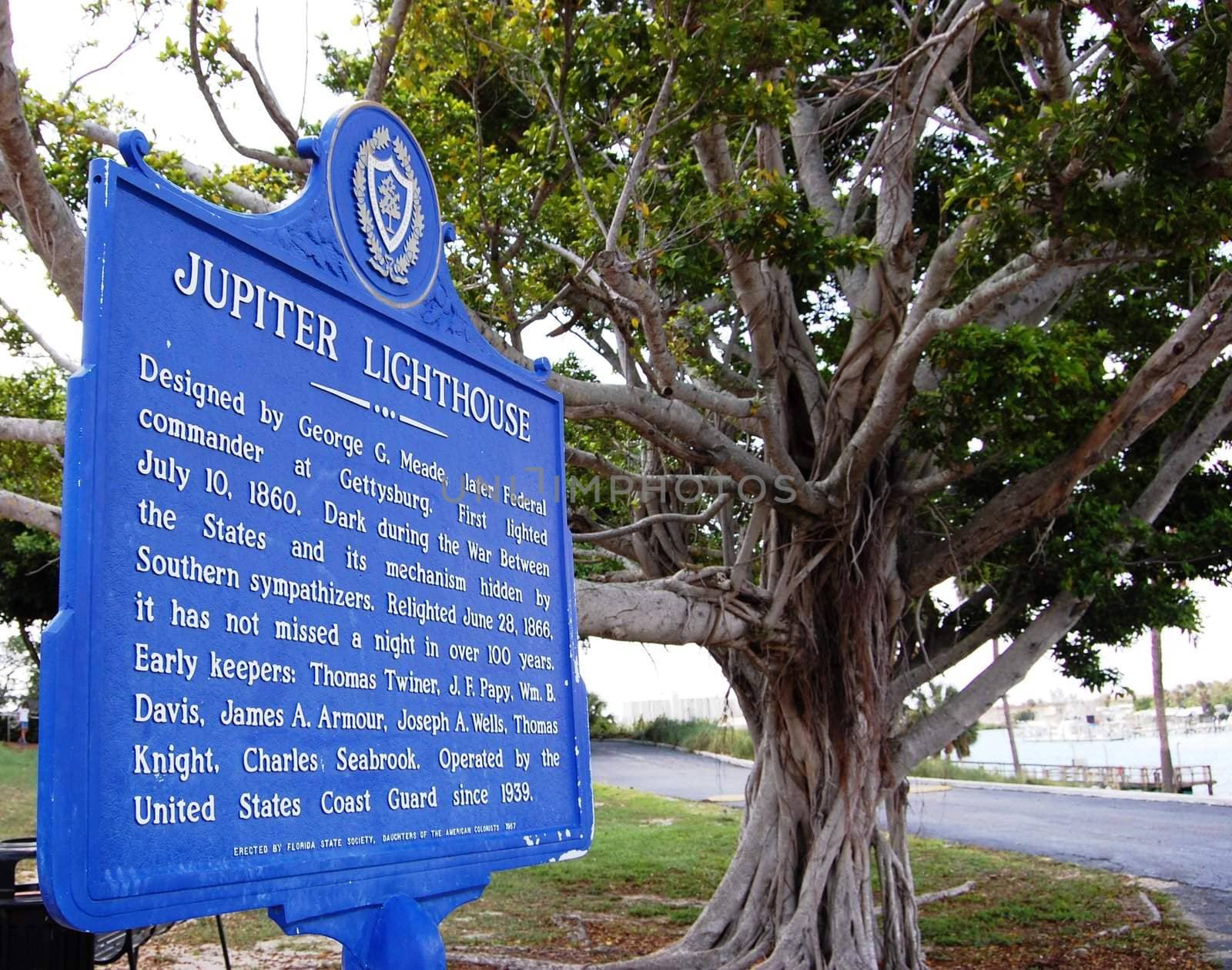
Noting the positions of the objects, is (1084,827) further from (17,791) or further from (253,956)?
(17,791)

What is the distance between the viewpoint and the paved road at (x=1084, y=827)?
11.9 meters

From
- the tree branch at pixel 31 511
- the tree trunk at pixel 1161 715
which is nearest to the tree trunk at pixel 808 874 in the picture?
the tree branch at pixel 31 511

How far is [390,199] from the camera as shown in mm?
3506

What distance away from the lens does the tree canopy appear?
256 inches

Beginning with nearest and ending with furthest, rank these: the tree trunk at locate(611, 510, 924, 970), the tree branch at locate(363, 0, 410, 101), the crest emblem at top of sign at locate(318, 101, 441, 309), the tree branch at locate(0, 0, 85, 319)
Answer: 1. the crest emblem at top of sign at locate(318, 101, 441, 309)
2. the tree branch at locate(0, 0, 85, 319)
3. the tree branch at locate(363, 0, 410, 101)
4. the tree trunk at locate(611, 510, 924, 970)

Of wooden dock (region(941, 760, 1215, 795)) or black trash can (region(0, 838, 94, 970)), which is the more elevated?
black trash can (region(0, 838, 94, 970))

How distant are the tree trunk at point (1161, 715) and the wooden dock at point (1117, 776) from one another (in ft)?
1.04

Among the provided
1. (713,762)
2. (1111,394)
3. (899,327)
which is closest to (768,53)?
(899,327)

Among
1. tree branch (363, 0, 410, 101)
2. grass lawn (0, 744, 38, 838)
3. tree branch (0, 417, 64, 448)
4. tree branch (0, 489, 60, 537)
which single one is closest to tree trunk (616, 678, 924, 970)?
tree branch (0, 489, 60, 537)

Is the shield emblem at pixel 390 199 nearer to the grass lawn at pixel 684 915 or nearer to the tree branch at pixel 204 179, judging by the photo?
the tree branch at pixel 204 179

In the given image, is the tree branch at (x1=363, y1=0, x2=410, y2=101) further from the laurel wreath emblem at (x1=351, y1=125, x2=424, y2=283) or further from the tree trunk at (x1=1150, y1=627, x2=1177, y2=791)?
the tree trunk at (x1=1150, y1=627, x2=1177, y2=791)

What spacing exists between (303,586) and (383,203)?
1208 millimetres

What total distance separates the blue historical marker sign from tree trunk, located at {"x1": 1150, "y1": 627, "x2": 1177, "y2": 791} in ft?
70.0

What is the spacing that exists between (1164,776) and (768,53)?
828 inches
